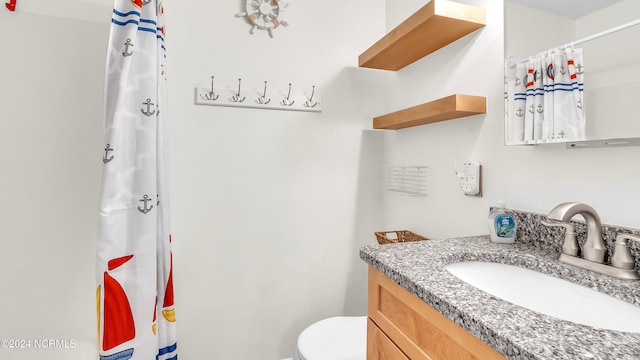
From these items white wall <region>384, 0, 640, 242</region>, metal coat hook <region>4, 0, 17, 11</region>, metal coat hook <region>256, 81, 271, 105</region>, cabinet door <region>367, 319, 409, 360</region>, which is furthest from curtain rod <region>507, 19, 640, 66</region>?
metal coat hook <region>4, 0, 17, 11</region>

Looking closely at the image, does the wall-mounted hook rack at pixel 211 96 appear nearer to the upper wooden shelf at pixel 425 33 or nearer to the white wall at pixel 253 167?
the white wall at pixel 253 167

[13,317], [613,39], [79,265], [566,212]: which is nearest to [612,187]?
[566,212]

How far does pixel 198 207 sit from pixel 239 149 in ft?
1.26

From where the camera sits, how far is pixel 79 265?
4.77 feet

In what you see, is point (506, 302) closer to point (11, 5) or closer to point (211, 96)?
point (211, 96)

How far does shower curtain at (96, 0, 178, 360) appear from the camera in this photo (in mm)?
1067

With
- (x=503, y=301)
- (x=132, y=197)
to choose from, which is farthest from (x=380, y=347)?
(x=132, y=197)

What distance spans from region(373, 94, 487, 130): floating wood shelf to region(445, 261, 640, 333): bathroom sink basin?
0.60 meters

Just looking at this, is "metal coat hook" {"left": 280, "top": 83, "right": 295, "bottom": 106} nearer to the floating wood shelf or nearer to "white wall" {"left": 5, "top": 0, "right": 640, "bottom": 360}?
"white wall" {"left": 5, "top": 0, "right": 640, "bottom": 360}

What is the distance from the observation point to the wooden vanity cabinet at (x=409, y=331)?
1.88ft

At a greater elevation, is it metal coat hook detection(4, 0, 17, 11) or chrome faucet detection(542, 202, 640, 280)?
metal coat hook detection(4, 0, 17, 11)

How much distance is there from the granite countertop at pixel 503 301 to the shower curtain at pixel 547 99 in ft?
1.19

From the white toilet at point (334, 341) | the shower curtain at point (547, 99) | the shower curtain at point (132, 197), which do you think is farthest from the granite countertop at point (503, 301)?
the shower curtain at point (132, 197)

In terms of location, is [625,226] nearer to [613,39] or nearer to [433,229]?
[613,39]
